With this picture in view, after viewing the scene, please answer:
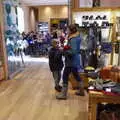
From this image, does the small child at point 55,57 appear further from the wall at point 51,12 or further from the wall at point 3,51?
the wall at point 51,12

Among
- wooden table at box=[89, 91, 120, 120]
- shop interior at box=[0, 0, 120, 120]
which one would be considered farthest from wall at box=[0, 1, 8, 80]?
wooden table at box=[89, 91, 120, 120]

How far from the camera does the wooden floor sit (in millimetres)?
3402

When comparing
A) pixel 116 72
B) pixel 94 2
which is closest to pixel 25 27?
pixel 94 2

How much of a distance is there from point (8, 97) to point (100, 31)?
239 cm

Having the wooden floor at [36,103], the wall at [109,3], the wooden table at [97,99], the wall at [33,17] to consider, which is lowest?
the wooden floor at [36,103]

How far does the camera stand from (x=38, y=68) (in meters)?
6.89

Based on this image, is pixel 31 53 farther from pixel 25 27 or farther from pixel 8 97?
pixel 8 97

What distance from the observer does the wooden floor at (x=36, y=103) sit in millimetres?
3402

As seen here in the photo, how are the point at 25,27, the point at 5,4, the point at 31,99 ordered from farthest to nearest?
the point at 25,27, the point at 5,4, the point at 31,99

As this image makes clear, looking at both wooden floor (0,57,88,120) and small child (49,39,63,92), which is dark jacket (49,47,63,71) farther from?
wooden floor (0,57,88,120)

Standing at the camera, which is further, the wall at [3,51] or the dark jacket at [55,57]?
the wall at [3,51]

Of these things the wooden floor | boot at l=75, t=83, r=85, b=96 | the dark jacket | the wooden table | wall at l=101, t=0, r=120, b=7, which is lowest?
the wooden floor

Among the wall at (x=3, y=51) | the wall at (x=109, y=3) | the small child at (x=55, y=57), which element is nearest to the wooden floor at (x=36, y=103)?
the wall at (x=3, y=51)

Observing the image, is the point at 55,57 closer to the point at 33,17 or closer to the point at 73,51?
the point at 73,51
